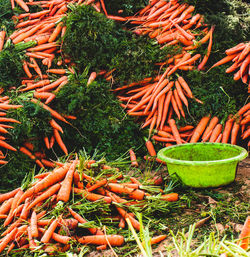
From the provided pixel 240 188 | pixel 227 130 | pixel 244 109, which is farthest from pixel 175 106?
pixel 240 188

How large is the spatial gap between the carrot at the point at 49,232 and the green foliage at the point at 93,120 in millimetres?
1375

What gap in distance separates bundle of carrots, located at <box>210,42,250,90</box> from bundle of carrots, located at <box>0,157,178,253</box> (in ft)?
4.70

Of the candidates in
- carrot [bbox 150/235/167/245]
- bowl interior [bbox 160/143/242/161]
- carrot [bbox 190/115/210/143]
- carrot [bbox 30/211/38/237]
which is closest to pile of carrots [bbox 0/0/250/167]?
carrot [bbox 190/115/210/143]

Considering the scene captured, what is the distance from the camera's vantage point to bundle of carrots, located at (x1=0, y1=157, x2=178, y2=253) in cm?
201

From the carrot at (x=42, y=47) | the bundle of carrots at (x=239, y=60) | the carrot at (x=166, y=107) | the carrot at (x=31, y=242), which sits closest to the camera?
the carrot at (x=31, y=242)

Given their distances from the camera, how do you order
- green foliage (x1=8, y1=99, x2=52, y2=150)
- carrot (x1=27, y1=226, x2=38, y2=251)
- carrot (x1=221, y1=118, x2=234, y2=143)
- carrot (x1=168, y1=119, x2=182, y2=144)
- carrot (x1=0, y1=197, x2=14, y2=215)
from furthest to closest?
carrot (x1=168, y1=119, x2=182, y2=144), carrot (x1=221, y1=118, x2=234, y2=143), green foliage (x1=8, y1=99, x2=52, y2=150), carrot (x1=0, y1=197, x2=14, y2=215), carrot (x1=27, y1=226, x2=38, y2=251)

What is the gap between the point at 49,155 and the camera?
3.36m

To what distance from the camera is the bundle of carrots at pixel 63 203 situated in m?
2.01

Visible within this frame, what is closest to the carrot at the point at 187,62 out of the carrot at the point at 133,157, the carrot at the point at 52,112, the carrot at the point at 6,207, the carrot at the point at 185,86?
the carrot at the point at 185,86

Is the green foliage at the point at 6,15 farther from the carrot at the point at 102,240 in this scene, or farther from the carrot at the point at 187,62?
the carrot at the point at 102,240

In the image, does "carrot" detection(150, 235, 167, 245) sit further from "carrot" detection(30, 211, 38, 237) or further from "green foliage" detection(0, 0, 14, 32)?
"green foliage" detection(0, 0, 14, 32)

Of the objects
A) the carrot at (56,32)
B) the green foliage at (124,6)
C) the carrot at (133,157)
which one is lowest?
the carrot at (133,157)

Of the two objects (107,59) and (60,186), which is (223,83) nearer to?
(107,59)

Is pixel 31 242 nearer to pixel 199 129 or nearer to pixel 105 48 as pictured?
pixel 199 129
